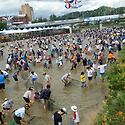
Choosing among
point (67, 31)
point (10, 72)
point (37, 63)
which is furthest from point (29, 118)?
point (67, 31)

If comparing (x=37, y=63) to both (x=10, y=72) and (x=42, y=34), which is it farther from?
(x=42, y=34)

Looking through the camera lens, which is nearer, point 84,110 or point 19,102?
point 84,110

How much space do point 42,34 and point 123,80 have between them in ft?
150

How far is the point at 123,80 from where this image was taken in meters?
6.16

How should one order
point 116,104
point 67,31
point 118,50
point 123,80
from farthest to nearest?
1. point 67,31
2. point 118,50
3. point 123,80
4. point 116,104

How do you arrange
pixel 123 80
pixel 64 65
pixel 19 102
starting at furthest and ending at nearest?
1. pixel 64 65
2. pixel 19 102
3. pixel 123 80

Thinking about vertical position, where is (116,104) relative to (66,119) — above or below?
above

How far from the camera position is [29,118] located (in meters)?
6.46

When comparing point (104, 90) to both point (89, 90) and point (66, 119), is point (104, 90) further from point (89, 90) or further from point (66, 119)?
point (66, 119)

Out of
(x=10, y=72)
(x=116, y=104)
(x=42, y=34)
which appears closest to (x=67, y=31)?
(x=42, y=34)

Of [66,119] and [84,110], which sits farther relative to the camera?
[84,110]

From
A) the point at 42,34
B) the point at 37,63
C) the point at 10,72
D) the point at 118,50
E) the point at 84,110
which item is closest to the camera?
the point at 84,110

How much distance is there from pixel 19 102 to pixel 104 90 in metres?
4.55

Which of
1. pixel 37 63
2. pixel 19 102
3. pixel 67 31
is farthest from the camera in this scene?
pixel 67 31
